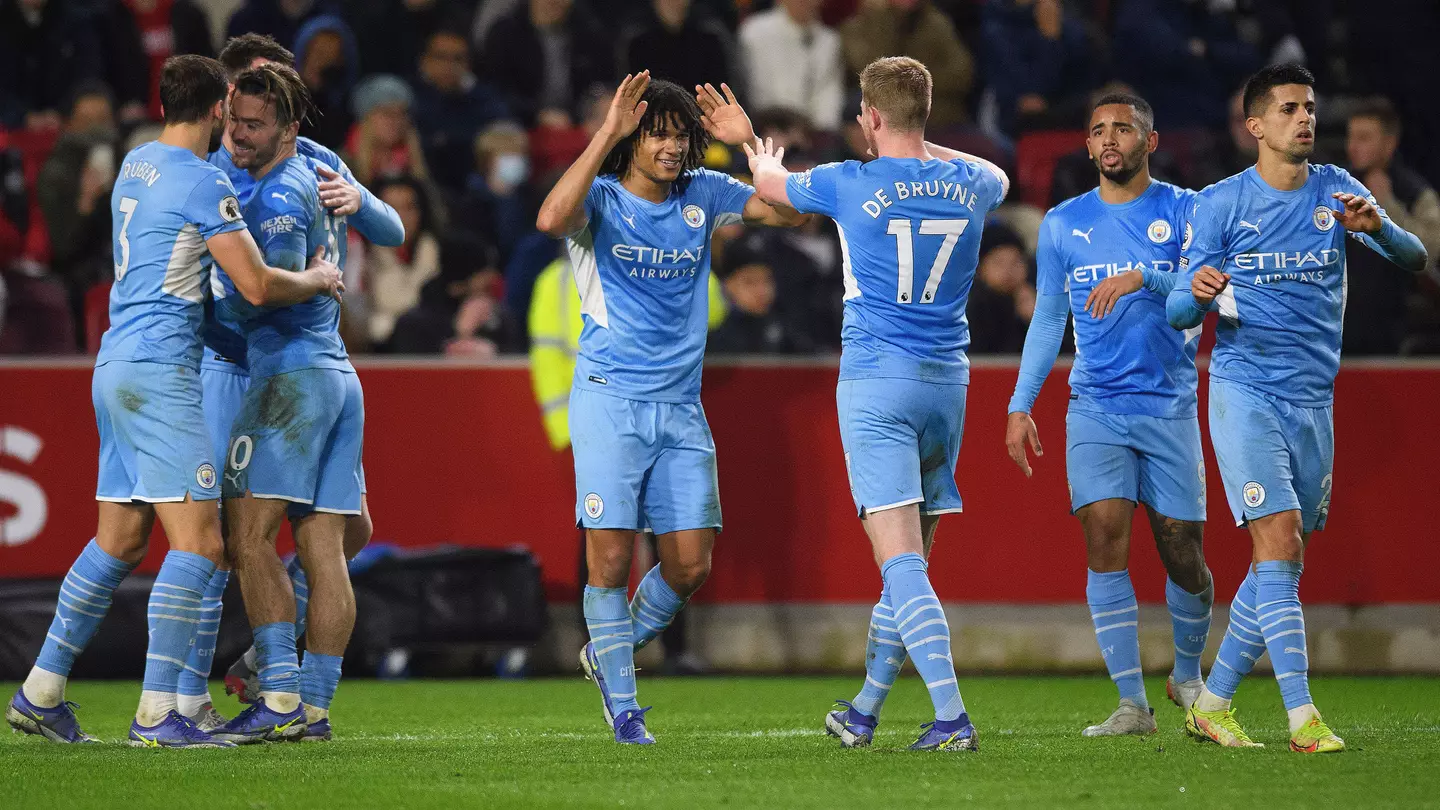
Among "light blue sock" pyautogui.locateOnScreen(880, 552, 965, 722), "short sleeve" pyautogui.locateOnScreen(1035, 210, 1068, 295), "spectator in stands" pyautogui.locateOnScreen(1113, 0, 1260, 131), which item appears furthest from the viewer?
"spectator in stands" pyautogui.locateOnScreen(1113, 0, 1260, 131)

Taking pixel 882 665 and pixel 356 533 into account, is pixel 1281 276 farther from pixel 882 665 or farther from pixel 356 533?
pixel 356 533

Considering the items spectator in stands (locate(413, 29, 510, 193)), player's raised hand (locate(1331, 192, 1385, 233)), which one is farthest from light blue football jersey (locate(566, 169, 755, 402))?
spectator in stands (locate(413, 29, 510, 193))

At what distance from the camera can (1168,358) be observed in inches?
291

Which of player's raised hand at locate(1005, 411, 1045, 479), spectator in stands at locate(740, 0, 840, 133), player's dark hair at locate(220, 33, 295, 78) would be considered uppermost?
spectator in stands at locate(740, 0, 840, 133)

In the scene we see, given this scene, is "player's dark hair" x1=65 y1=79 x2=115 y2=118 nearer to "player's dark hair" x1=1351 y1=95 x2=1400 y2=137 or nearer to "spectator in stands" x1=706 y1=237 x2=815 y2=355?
"spectator in stands" x1=706 y1=237 x2=815 y2=355

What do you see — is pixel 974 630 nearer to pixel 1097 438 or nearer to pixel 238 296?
pixel 1097 438

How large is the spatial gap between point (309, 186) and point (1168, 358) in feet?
11.4

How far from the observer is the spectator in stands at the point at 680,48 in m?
13.4

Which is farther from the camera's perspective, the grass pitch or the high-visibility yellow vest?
the high-visibility yellow vest

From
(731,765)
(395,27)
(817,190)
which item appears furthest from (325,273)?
(395,27)

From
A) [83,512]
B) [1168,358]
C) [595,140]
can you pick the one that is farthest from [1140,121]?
[83,512]

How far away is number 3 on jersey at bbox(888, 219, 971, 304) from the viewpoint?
6.49 meters

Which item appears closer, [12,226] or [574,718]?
[574,718]

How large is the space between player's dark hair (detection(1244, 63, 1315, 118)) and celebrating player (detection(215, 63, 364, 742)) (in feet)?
11.6
